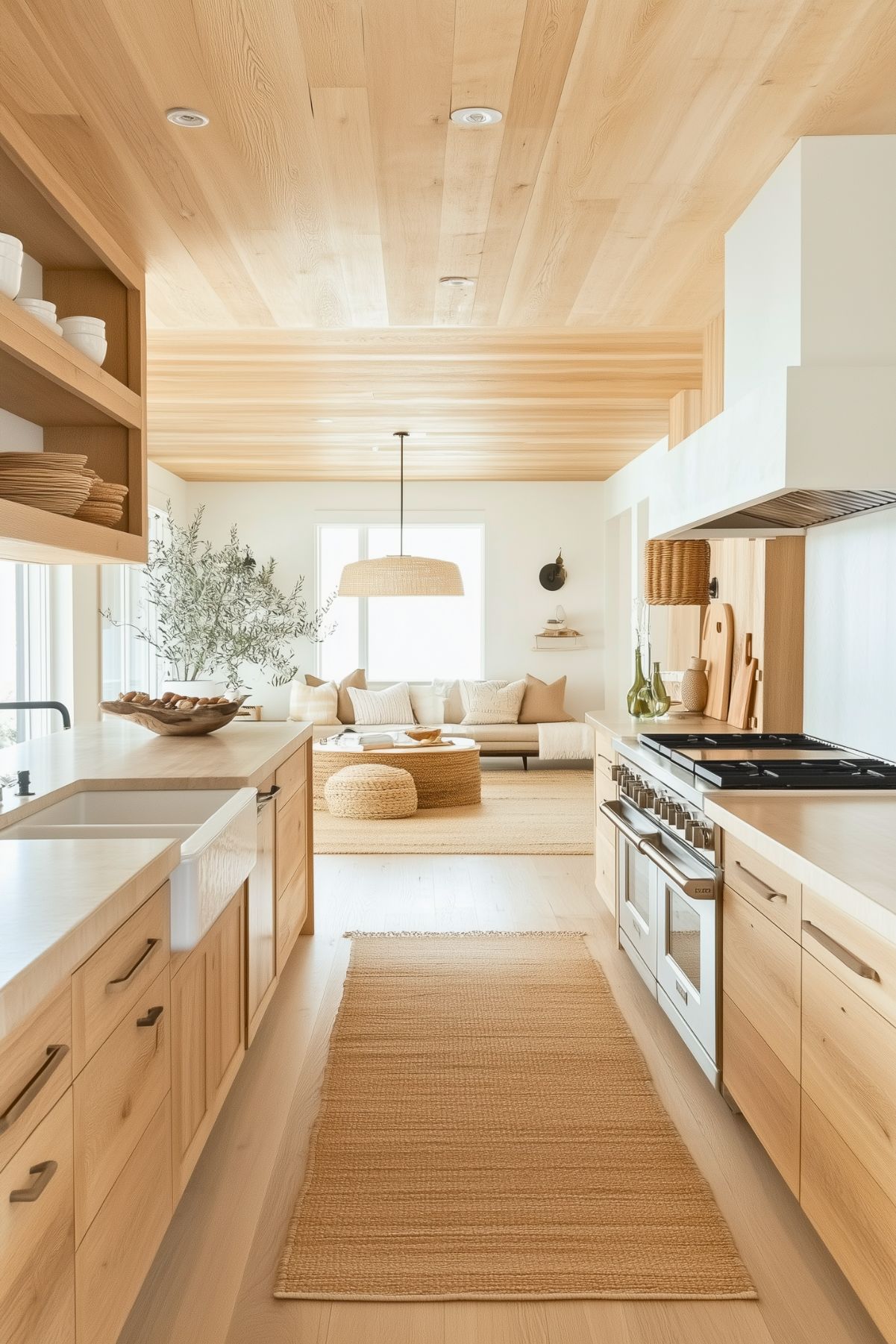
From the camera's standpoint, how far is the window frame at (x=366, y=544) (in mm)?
9828

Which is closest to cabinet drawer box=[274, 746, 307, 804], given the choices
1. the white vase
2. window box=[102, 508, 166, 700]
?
window box=[102, 508, 166, 700]

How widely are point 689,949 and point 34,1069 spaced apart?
1.97 m

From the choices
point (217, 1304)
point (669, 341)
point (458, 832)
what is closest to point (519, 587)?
point (458, 832)

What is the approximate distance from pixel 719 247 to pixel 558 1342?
2986mm

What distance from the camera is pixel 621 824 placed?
11.5 feet

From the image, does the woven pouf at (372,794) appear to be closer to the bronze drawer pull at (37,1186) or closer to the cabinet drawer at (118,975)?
the cabinet drawer at (118,975)

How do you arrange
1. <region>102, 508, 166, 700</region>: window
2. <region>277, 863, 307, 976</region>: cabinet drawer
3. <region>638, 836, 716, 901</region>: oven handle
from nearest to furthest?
<region>638, 836, 716, 901</region>: oven handle < <region>277, 863, 307, 976</region>: cabinet drawer < <region>102, 508, 166, 700</region>: window

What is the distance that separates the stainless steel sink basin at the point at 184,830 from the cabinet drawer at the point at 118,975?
4 cm

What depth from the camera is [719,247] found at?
330cm

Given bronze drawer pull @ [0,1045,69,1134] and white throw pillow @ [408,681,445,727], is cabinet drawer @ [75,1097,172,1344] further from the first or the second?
white throw pillow @ [408,681,445,727]

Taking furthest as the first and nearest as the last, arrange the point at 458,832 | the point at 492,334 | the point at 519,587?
the point at 519,587 → the point at 458,832 → the point at 492,334

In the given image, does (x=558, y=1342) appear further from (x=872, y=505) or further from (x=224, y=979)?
(x=872, y=505)

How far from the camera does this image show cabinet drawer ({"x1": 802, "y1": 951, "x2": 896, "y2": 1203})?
158cm

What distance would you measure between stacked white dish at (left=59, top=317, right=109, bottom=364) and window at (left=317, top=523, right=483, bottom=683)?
22.7 feet
